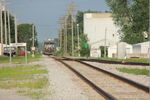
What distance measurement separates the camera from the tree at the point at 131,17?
86.3 meters

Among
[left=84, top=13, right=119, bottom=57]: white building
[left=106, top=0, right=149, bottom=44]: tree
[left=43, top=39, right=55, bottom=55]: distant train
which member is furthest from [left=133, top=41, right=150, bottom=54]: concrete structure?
[left=84, top=13, right=119, bottom=57]: white building

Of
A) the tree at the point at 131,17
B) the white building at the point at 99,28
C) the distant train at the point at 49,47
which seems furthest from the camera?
the white building at the point at 99,28

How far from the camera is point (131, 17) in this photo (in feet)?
289

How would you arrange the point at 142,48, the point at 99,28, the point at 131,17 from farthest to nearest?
the point at 99,28 → the point at 131,17 → the point at 142,48

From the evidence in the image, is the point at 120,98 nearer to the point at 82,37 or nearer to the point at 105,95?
the point at 105,95

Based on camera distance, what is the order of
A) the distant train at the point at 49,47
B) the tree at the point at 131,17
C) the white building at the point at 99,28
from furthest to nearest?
the white building at the point at 99,28 → the distant train at the point at 49,47 → the tree at the point at 131,17

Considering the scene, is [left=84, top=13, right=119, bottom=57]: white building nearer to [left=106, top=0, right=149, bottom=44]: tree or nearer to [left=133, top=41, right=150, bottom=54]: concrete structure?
[left=106, top=0, right=149, bottom=44]: tree

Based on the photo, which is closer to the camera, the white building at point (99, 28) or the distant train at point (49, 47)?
the distant train at point (49, 47)

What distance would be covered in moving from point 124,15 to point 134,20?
2.66 meters

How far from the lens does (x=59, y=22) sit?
14662cm

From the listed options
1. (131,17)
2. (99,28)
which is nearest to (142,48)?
(131,17)

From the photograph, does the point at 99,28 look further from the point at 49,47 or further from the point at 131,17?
the point at 131,17

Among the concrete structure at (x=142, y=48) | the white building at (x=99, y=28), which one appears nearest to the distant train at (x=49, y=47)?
the white building at (x=99, y=28)

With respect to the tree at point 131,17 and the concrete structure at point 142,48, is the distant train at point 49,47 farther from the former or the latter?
the concrete structure at point 142,48
